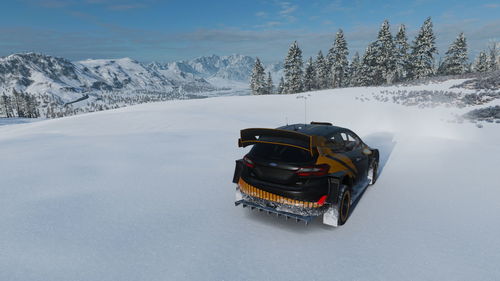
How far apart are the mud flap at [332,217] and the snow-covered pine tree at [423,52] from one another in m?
57.2

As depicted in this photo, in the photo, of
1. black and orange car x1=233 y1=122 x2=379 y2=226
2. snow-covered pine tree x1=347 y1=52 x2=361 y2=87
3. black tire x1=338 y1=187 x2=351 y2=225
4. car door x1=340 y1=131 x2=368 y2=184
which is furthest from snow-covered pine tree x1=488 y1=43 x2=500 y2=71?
black and orange car x1=233 y1=122 x2=379 y2=226

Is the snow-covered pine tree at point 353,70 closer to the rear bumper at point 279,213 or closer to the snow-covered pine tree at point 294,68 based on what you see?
the snow-covered pine tree at point 294,68

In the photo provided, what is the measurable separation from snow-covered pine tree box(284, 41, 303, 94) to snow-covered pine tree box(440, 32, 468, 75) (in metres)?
28.8

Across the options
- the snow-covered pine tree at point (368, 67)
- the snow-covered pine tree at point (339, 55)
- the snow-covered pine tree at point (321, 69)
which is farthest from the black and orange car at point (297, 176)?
the snow-covered pine tree at point (321, 69)

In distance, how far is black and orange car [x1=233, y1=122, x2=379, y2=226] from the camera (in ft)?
14.4

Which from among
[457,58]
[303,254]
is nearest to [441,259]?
[303,254]

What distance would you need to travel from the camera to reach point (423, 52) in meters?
49.9

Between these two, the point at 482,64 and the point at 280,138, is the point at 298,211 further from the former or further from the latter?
the point at 482,64

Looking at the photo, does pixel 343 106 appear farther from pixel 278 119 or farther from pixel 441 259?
pixel 441 259

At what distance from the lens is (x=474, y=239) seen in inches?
174

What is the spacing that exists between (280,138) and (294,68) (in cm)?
5631

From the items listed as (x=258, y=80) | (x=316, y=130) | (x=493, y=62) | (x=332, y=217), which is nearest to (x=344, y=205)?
(x=332, y=217)

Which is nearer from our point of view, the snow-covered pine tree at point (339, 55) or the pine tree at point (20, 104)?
the snow-covered pine tree at point (339, 55)

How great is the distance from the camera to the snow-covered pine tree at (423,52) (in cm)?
4866
